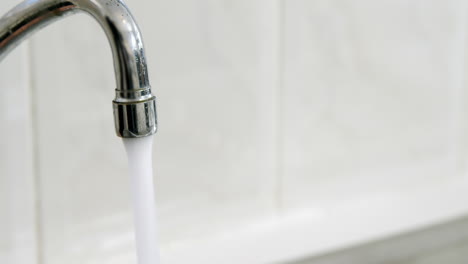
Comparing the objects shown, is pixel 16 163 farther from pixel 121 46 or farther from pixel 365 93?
pixel 365 93

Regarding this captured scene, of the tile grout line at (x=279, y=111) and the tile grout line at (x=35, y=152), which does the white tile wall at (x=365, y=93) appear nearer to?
the tile grout line at (x=279, y=111)

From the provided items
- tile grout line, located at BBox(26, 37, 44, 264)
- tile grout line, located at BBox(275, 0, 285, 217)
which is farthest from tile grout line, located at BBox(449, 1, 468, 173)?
tile grout line, located at BBox(26, 37, 44, 264)

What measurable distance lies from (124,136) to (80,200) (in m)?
0.20

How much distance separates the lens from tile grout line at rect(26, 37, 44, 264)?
0.45 m

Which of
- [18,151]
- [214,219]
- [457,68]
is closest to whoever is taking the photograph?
[18,151]

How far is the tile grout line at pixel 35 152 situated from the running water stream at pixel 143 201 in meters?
0.15

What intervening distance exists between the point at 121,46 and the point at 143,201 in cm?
9

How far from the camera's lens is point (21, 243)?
47cm

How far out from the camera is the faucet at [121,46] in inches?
11.9

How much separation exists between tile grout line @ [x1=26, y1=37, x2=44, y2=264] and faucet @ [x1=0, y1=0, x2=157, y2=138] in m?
0.14

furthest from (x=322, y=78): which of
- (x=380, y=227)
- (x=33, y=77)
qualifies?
(x=33, y=77)

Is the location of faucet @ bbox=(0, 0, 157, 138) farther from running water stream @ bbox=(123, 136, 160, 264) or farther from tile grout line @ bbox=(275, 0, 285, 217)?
tile grout line @ bbox=(275, 0, 285, 217)

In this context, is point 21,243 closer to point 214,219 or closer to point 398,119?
point 214,219

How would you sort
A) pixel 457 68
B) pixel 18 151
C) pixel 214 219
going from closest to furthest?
pixel 18 151, pixel 214 219, pixel 457 68
